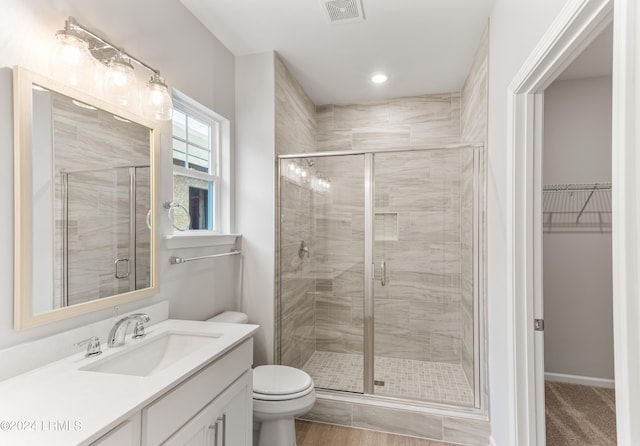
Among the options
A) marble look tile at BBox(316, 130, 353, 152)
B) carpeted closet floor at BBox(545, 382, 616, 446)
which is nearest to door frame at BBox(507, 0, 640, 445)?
carpeted closet floor at BBox(545, 382, 616, 446)

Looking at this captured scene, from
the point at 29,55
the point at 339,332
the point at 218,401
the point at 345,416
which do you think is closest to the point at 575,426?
the point at 345,416

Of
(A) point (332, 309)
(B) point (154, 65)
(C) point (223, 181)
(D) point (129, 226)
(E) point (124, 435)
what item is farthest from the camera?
(A) point (332, 309)

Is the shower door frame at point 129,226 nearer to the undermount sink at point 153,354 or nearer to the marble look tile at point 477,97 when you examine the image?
the undermount sink at point 153,354

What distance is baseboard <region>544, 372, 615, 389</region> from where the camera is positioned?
2.69 metres

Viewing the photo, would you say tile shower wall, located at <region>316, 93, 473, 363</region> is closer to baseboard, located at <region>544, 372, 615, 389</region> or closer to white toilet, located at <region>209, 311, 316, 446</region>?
baseboard, located at <region>544, 372, 615, 389</region>

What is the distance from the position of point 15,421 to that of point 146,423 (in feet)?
0.98

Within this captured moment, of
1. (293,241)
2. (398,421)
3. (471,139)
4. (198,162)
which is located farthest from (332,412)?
(471,139)

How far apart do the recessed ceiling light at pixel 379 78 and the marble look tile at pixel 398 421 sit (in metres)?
2.58

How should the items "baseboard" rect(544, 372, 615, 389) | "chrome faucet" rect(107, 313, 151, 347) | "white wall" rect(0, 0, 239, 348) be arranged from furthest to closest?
"baseboard" rect(544, 372, 615, 389) → "chrome faucet" rect(107, 313, 151, 347) → "white wall" rect(0, 0, 239, 348)

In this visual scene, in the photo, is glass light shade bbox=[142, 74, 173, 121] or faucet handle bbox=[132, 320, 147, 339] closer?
faucet handle bbox=[132, 320, 147, 339]

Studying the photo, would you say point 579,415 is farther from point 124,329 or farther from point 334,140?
point 334,140

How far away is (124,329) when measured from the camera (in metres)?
1.46

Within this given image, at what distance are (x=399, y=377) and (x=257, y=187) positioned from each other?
72.0 inches

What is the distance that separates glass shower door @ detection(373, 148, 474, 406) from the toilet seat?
2.43ft
